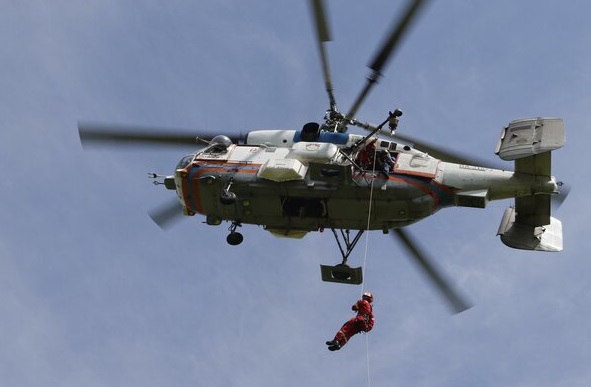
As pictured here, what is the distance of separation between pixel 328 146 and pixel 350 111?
4.14ft

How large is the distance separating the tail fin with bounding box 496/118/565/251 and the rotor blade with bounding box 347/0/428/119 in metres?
3.12

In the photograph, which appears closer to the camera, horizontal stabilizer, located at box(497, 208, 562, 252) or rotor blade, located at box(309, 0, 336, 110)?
rotor blade, located at box(309, 0, 336, 110)

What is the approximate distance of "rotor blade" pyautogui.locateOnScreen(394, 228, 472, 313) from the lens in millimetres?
23969

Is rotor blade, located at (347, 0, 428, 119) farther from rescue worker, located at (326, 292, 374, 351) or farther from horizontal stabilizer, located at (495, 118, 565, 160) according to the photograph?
rescue worker, located at (326, 292, 374, 351)

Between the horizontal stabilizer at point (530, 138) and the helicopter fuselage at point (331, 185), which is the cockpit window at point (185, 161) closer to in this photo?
the helicopter fuselage at point (331, 185)

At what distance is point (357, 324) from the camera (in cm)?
2456

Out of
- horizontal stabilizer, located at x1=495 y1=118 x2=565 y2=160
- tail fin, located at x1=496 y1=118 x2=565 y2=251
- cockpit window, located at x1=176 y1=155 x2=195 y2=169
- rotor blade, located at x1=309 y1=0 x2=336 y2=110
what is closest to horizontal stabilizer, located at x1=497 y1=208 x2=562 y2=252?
tail fin, located at x1=496 y1=118 x2=565 y2=251

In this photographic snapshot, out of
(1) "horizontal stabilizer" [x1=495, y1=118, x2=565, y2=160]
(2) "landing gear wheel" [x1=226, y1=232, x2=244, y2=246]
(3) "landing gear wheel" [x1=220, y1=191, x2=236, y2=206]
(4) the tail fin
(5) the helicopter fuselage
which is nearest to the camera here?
(1) "horizontal stabilizer" [x1=495, y1=118, x2=565, y2=160]

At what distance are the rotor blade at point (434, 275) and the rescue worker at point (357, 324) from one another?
5.03 feet

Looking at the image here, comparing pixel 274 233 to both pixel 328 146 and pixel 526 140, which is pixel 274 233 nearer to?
pixel 328 146

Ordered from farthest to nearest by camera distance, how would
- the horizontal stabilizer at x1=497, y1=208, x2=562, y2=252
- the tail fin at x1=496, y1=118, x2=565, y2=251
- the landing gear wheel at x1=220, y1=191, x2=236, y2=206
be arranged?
the horizontal stabilizer at x1=497, y1=208, x2=562, y2=252 < the landing gear wheel at x1=220, y1=191, x2=236, y2=206 < the tail fin at x1=496, y1=118, x2=565, y2=251

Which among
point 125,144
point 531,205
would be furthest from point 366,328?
point 125,144

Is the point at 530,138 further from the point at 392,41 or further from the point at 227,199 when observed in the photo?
the point at 227,199

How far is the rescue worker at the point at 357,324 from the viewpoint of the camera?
79.8 feet
